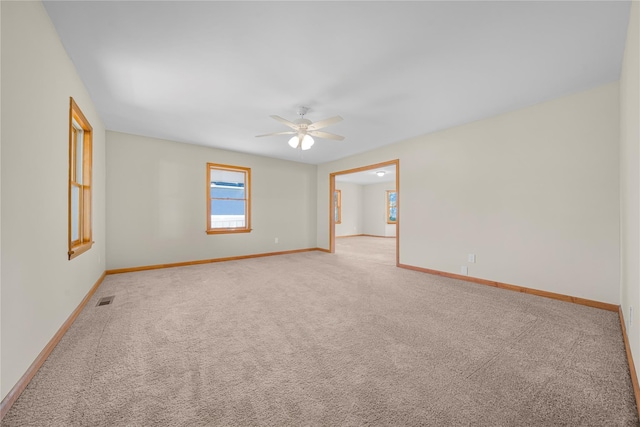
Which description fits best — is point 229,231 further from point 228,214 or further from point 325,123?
point 325,123

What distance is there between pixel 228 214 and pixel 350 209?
6276 millimetres

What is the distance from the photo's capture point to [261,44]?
2.14 m

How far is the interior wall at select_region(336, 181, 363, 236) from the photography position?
10836 mm

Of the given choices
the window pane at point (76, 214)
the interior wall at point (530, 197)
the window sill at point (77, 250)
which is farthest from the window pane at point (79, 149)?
the interior wall at point (530, 197)

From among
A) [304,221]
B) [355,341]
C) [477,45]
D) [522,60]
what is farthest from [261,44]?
[304,221]

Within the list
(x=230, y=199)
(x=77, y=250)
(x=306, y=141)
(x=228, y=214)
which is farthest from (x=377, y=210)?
(x=77, y=250)

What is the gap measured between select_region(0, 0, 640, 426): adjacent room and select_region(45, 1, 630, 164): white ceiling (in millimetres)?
21

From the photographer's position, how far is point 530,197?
3299 millimetres

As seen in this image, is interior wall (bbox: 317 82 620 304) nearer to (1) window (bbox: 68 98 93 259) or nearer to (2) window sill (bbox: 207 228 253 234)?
(2) window sill (bbox: 207 228 253 234)

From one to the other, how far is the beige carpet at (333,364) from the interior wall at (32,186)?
12.0 inches

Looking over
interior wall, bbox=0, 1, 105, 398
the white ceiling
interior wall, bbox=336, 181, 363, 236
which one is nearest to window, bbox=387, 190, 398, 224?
interior wall, bbox=336, 181, 363, 236

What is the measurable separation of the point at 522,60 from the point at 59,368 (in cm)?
446

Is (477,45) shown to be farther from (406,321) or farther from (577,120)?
(406,321)

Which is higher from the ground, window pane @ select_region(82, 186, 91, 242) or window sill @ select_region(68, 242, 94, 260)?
window pane @ select_region(82, 186, 91, 242)
